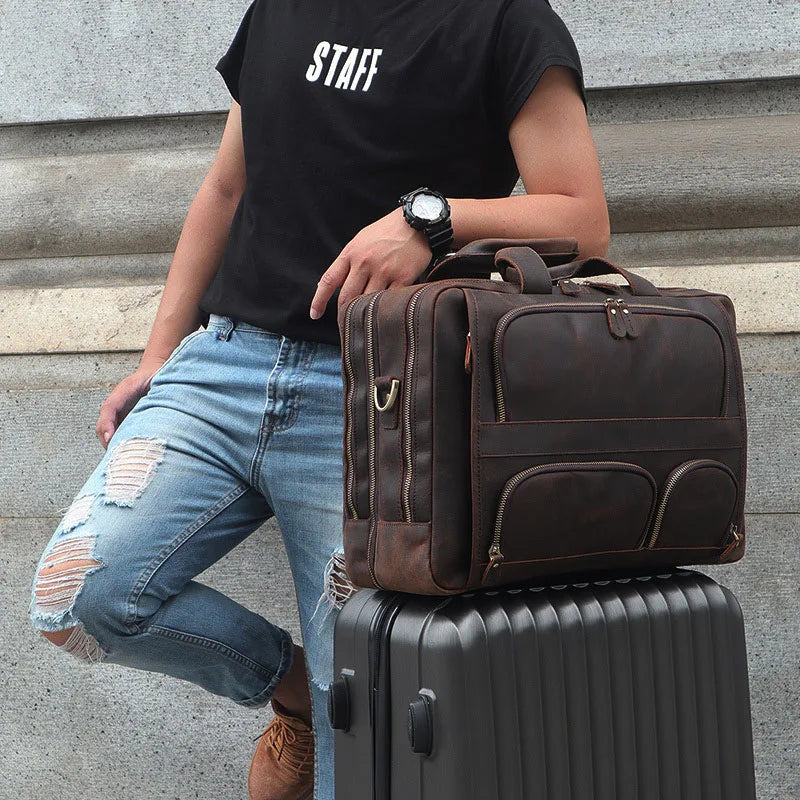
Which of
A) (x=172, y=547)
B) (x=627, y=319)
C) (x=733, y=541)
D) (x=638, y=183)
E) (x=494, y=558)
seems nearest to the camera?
(x=494, y=558)

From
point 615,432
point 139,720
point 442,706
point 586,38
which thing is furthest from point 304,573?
point 586,38

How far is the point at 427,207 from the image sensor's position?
1235 mm

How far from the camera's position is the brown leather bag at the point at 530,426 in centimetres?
110

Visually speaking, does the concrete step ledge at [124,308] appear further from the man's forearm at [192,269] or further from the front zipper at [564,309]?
the front zipper at [564,309]

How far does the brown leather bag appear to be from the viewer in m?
1.10

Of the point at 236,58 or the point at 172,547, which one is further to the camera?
the point at 236,58

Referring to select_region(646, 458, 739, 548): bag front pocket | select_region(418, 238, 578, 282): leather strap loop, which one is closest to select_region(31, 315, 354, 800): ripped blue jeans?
select_region(418, 238, 578, 282): leather strap loop

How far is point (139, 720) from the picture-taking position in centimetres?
216

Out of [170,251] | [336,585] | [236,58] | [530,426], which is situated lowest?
[336,585]

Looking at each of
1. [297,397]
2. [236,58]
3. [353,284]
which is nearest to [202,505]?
[297,397]

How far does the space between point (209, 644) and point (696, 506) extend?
0.74m

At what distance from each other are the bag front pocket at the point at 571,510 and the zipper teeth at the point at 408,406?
0.10m

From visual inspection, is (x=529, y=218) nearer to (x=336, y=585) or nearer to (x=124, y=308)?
(x=336, y=585)

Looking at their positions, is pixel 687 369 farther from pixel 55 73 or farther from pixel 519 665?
pixel 55 73
